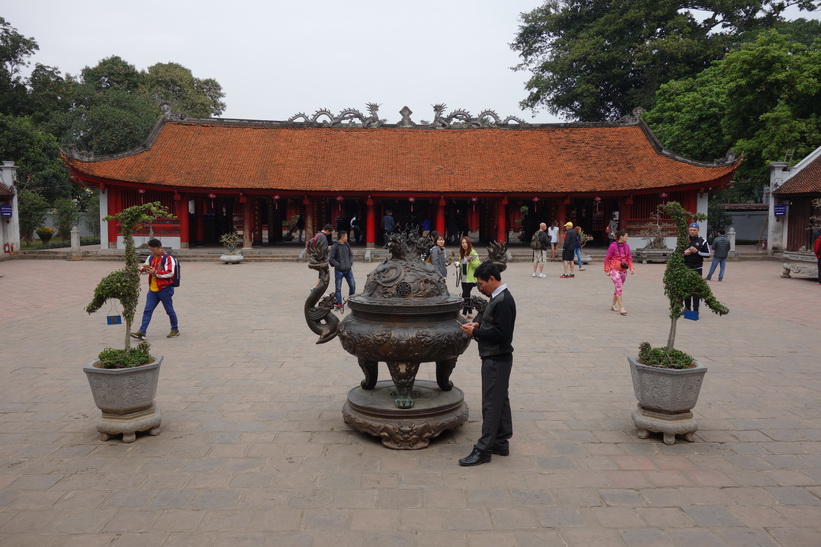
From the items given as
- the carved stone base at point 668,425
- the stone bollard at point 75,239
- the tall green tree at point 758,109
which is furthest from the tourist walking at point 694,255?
the stone bollard at point 75,239

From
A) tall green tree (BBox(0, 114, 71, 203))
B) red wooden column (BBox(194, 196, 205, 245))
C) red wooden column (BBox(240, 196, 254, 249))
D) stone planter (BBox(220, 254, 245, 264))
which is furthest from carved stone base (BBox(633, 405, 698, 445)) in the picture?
tall green tree (BBox(0, 114, 71, 203))

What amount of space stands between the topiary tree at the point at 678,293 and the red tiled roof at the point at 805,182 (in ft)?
69.1

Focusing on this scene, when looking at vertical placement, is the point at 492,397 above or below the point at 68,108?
below

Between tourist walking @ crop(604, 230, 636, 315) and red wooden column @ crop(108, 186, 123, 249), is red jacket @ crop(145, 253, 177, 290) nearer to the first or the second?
tourist walking @ crop(604, 230, 636, 315)

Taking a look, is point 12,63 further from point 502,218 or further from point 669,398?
point 669,398

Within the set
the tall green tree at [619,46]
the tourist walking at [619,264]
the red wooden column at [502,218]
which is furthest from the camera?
the tall green tree at [619,46]

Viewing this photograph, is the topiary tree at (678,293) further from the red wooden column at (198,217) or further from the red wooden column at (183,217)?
the red wooden column at (198,217)

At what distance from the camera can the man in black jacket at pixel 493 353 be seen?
170 inches

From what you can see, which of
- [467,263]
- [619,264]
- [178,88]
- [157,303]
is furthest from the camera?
[178,88]

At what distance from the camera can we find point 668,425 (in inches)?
184

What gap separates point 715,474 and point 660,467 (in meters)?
0.36

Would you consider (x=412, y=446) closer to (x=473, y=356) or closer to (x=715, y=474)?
(x=715, y=474)

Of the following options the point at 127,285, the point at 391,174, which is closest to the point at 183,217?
the point at 391,174

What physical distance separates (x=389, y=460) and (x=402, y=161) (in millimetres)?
23031
